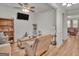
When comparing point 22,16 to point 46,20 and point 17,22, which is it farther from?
point 46,20

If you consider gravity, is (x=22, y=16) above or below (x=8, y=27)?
above

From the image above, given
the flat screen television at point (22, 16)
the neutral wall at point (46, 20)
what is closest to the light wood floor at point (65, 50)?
the neutral wall at point (46, 20)

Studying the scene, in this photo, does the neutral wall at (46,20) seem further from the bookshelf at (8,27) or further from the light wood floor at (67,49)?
the bookshelf at (8,27)

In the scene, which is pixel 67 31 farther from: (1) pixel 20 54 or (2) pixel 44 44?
(1) pixel 20 54

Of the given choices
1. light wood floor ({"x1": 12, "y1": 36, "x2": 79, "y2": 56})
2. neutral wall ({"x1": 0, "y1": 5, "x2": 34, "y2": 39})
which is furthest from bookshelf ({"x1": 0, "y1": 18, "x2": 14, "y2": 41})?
light wood floor ({"x1": 12, "y1": 36, "x2": 79, "y2": 56})

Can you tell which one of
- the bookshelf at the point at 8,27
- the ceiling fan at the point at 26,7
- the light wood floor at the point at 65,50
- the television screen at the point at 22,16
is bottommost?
the light wood floor at the point at 65,50

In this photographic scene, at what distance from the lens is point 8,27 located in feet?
7.20

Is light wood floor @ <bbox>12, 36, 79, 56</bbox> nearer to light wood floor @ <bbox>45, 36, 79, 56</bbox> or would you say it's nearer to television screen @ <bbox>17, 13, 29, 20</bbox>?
light wood floor @ <bbox>45, 36, 79, 56</bbox>

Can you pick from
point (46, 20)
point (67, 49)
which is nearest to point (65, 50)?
point (67, 49)

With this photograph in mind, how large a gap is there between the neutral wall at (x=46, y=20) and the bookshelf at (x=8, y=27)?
0.48 meters

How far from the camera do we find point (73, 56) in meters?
2.15

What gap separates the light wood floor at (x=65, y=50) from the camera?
2162 mm

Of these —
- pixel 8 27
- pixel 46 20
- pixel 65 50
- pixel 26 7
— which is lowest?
pixel 65 50

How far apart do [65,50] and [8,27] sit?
1116 mm
